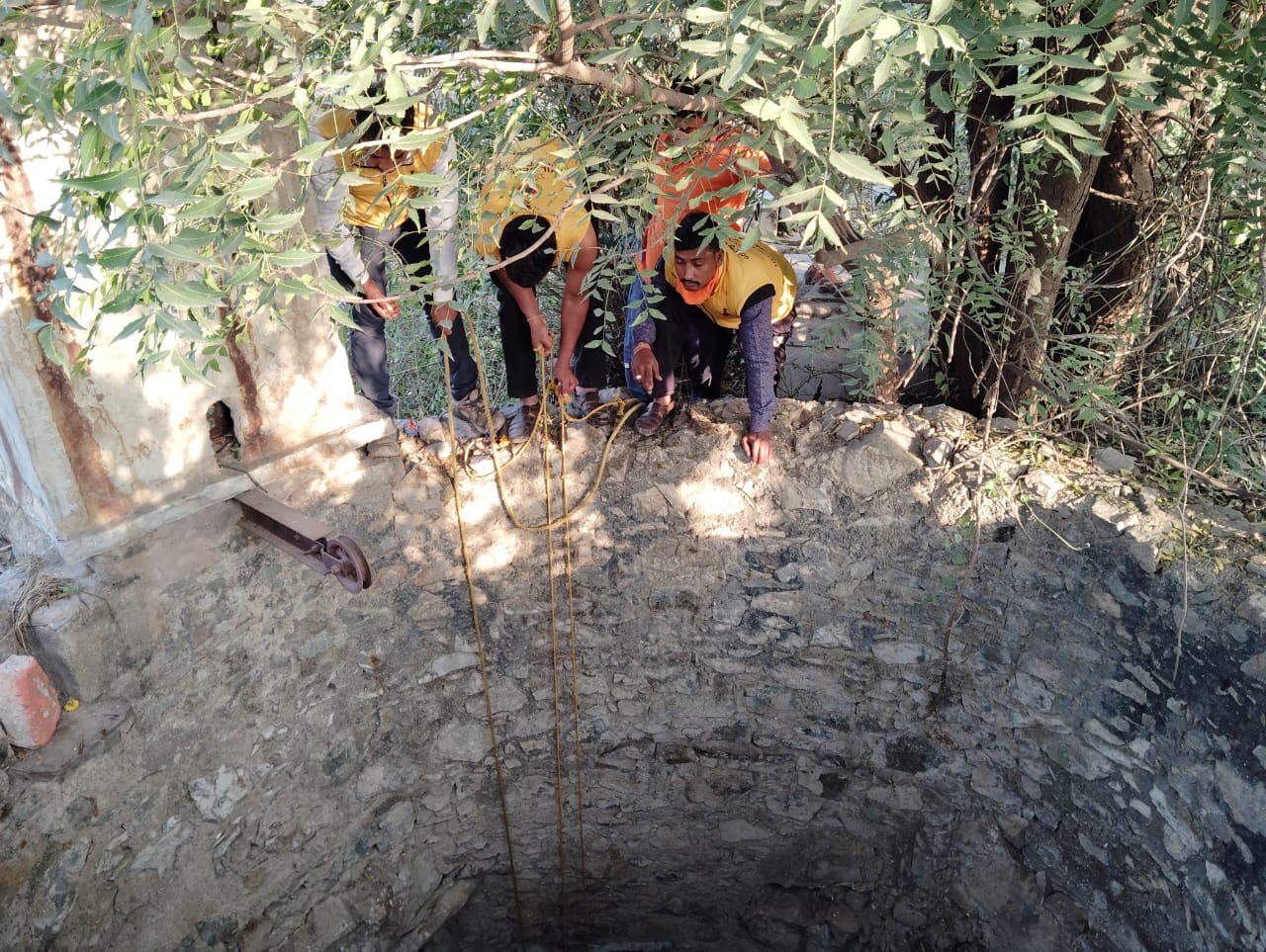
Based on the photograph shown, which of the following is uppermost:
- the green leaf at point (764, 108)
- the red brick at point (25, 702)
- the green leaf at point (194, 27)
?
the green leaf at point (194, 27)

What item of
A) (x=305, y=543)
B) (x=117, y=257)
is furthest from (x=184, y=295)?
(x=305, y=543)

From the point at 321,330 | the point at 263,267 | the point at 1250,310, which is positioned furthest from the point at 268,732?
the point at 1250,310

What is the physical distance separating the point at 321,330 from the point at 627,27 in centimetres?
165

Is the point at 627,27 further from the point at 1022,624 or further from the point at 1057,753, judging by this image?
the point at 1057,753

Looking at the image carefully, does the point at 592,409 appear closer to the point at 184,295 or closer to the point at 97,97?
the point at 184,295

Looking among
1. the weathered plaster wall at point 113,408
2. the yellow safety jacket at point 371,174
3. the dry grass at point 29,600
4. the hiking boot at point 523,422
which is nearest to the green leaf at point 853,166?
the yellow safety jacket at point 371,174

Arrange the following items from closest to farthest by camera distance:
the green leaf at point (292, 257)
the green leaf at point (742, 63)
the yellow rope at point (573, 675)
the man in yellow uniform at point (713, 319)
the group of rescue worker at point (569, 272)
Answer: the green leaf at point (742, 63), the green leaf at point (292, 257), the group of rescue worker at point (569, 272), the man in yellow uniform at point (713, 319), the yellow rope at point (573, 675)

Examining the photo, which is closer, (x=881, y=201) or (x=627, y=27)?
(x=627, y=27)

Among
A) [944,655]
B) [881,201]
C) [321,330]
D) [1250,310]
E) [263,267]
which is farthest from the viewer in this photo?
[944,655]

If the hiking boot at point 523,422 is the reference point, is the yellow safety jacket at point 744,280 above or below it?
above

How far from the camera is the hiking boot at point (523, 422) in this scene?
12.0ft

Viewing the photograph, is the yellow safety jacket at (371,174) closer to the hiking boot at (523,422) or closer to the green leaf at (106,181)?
the hiking boot at (523,422)

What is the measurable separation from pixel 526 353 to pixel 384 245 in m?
1.16

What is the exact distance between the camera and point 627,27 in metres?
1.92
